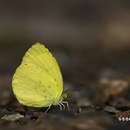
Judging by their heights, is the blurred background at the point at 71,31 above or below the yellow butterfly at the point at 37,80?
above

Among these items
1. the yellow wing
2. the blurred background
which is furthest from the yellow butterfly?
the blurred background

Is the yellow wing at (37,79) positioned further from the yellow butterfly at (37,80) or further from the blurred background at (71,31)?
the blurred background at (71,31)

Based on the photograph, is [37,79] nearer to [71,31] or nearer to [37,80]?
[37,80]

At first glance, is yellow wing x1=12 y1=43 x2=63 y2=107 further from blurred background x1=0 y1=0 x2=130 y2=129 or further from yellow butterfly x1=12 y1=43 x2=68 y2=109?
blurred background x1=0 y1=0 x2=130 y2=129

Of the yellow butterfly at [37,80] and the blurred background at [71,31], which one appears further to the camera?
the blurred background at [71,31]

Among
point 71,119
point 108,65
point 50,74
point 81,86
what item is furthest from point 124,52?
point 71,119

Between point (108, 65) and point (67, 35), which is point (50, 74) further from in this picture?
point (67, 35)

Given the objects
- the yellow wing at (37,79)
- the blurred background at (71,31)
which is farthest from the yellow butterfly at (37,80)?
the blurred background at (71,31)
